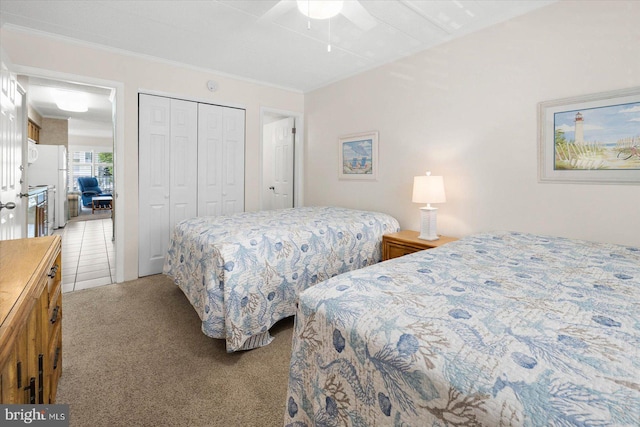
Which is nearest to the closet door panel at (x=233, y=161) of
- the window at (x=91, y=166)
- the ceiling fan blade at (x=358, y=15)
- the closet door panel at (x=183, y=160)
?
the closet door panel at (x=183, y=160)

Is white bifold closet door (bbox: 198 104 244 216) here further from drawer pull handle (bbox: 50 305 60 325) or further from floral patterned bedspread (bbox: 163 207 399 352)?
drawer pull handle (bbox: 50 305 60 325)

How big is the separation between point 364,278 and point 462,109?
2.32 meters

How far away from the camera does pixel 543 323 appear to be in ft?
2.88

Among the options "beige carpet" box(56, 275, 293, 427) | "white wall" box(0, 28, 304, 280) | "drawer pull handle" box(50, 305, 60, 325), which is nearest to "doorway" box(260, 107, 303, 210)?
"white wall" box(0, 28, 304, 280)

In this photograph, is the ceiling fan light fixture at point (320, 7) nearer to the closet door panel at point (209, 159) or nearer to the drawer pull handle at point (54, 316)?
the closet door panel at point (209, 159)

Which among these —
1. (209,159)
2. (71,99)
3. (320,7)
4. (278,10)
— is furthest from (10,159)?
(71,99)

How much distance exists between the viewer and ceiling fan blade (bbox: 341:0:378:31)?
239cm

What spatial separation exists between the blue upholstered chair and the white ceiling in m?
8.01

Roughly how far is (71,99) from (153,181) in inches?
135

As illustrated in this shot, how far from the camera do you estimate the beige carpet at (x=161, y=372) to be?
153cm

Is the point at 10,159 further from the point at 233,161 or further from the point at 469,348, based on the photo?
the point at 469,348

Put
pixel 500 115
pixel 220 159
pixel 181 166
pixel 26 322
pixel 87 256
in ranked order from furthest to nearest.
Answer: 1. pixel 87 256
2. pixel 220 159
3. pixel 181 166
4. pixel 500 115
5. pixel 26 322

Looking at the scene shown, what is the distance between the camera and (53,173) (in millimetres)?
6586

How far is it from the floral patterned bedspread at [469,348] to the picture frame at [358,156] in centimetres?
243
